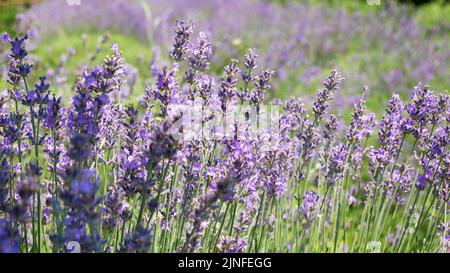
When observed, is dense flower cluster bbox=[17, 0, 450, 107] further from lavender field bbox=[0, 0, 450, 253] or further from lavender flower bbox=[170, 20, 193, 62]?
lavender flower bbox=[170, 20, 193, 62]

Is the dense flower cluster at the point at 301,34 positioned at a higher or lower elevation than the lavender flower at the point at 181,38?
lower

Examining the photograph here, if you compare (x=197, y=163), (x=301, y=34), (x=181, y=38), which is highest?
(x=181, y=38)

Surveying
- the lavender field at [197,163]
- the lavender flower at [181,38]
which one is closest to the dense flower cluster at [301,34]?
the lavender field at [197,163]

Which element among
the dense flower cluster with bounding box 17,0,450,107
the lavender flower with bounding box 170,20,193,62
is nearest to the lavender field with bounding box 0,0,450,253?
the lavender flower with bounding box 170,20,193,62

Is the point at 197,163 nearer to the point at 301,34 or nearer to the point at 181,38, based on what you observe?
the point at 181,38

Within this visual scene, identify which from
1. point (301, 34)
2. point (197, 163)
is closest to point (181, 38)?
point (197, 163)

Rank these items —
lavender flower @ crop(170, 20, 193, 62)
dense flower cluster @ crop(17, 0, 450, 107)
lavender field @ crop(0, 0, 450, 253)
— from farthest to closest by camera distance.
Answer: dense flower cluster @ crop(17, 0, 450, 107)
lavender flower @ crop(170, 20, 193, 62)
lavender field @ crop(0, 0, 450, 253)

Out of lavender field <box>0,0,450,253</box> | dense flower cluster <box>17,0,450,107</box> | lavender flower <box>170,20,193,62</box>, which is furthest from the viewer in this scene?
dense flower cluster <box>17,0,450,107</box>

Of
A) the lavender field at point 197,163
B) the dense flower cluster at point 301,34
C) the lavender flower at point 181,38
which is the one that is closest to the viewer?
the lavender field at point 197,163

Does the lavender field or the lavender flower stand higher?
the lavender flower

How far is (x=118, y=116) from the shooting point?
2109 millimetres

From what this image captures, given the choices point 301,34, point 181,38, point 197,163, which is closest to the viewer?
point 181,38

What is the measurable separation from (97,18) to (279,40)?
2.96 meters

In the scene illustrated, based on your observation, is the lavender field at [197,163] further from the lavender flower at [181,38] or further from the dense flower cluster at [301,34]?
the dense flower cluster at [301,34]
